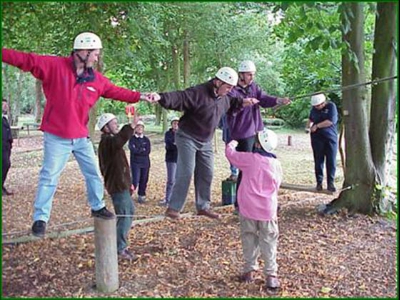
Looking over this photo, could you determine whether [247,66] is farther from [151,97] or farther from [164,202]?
[164,202]

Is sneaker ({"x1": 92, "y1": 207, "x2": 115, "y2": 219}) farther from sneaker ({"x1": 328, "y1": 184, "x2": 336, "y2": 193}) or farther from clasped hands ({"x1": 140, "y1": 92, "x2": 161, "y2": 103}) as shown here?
sneaker ({"x1": 328, "y1": 184, "x2": 336, "y2": 193})

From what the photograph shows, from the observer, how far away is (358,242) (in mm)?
6047

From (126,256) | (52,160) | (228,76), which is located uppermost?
(228,76)

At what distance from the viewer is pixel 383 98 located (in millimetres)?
6914

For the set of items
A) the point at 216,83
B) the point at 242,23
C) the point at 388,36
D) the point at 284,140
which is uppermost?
the point at 242,23

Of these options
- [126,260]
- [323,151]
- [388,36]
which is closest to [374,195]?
[323,151]

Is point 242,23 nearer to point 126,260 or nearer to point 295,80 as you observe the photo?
point 295,80

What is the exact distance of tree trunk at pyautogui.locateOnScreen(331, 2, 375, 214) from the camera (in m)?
6.86

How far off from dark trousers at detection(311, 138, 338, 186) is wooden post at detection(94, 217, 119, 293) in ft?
12.7

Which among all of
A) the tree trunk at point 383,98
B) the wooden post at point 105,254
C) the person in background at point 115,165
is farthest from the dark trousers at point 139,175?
the wooden post at point 105,254

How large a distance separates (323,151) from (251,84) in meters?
1.77

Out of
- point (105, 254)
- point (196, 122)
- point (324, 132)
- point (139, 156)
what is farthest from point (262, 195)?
point (139, 156)

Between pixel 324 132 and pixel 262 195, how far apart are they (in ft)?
9.90

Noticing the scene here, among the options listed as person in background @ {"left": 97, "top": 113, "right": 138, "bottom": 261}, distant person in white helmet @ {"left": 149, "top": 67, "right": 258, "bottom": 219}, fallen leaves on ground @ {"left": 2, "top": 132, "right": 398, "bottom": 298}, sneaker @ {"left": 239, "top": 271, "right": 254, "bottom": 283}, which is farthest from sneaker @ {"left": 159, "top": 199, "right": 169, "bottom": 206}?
sneaker @ {"left": 239, "top": 271, "right": 254, "bottom": 283}
